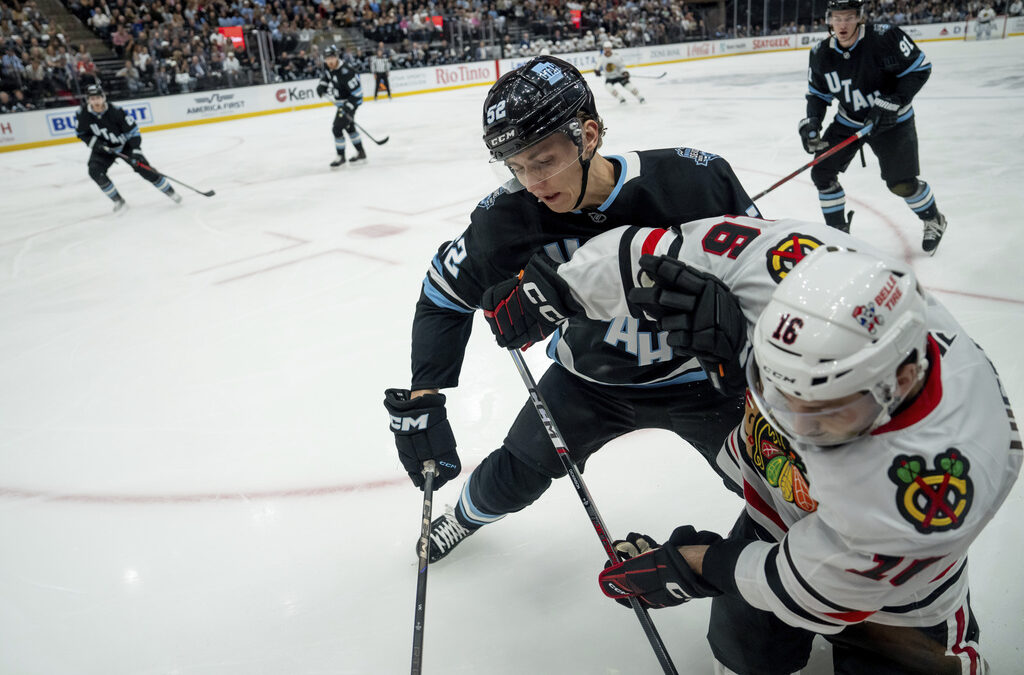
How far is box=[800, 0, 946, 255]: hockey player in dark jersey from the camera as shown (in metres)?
3.59

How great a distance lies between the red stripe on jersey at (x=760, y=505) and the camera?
4.12 ft

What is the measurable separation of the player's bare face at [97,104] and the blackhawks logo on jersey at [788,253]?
701cm

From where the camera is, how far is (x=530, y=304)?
132 centimetres

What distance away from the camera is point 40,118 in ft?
35.3

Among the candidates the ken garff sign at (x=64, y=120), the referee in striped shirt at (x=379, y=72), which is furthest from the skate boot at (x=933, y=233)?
the referee in striped shirt at (x=379, y=72)

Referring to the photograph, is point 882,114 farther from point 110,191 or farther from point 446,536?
point 110,191

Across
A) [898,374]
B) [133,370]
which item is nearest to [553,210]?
[898,374]

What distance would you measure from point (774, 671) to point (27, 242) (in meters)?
6.22

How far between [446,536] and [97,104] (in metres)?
6.32

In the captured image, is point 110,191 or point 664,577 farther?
point 110,191

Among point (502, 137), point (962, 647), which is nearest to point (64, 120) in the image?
point (502, 137)

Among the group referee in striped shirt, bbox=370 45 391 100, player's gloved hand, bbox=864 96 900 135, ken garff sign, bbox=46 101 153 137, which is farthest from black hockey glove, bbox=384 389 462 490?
referee in striped shirt, bbox=370 45 391 100

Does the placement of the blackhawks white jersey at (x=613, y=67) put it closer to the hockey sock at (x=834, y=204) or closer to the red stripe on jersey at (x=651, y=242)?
the hockey sock at (x=834, y=204)

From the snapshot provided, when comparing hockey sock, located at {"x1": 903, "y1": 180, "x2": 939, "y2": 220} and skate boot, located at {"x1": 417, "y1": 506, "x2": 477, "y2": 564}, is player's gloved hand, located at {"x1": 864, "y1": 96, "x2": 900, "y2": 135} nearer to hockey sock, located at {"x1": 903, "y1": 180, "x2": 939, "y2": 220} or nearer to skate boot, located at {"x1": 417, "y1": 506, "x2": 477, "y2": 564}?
hockey sock, located at {"x1": 903, "y1": 180, "x2": 939, "y2": 220}
